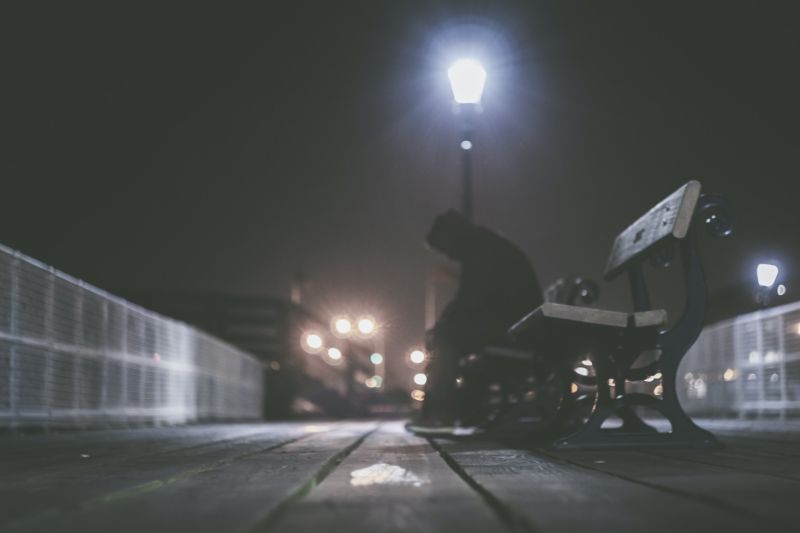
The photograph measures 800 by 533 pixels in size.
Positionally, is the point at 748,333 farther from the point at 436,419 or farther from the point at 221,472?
the point at 221,472

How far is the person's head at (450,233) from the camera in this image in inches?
293

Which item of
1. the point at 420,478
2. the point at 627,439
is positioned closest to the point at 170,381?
the point at 627,439

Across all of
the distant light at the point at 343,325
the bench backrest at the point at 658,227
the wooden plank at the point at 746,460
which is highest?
the distant light at the point at 343,325

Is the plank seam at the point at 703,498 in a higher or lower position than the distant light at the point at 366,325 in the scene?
lower

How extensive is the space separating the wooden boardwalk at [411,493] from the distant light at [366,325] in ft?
86.6

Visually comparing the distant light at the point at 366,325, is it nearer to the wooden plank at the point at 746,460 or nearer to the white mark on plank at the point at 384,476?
the wooden plank at the point at 746,460

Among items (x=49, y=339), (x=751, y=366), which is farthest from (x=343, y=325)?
(x=49, y=339)

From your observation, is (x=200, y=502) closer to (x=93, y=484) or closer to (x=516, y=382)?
(x=93, y=484)

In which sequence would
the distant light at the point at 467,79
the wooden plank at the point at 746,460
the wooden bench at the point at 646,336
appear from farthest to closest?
the distant light at the point at 467,79 → the wooden bench at the point at 646,336 → the wooden plank at the point at 746,460

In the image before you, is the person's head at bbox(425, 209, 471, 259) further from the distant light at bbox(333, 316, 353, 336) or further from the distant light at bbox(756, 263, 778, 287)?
the distant light at bbox(333, 316, 353, 336)

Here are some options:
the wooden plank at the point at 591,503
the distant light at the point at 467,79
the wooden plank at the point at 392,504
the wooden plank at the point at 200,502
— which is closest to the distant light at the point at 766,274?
the wooden plank at the point at 591,503

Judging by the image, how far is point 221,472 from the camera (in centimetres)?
298

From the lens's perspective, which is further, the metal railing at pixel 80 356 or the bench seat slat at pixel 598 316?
the metal railing at pixel 80 356

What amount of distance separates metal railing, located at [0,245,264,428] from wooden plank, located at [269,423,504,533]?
5.61 metres
